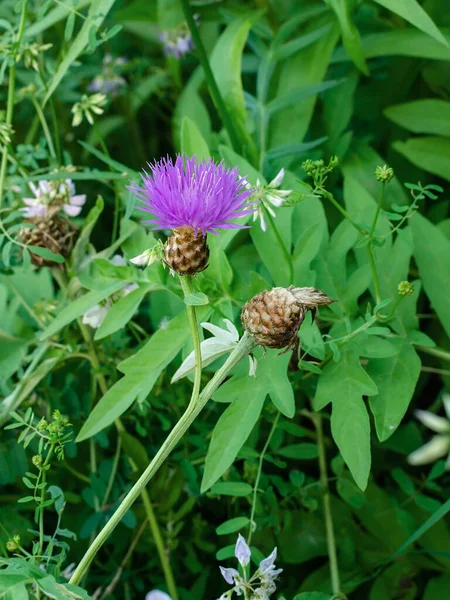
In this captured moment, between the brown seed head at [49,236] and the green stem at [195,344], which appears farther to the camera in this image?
the brown seed head at [49,236]

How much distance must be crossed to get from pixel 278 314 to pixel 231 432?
0.18m

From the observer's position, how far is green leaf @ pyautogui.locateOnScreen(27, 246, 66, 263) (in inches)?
37.4

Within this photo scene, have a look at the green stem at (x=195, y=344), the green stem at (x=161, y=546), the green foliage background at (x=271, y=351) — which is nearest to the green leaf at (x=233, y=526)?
the green foliage background at (x=271, y=351)

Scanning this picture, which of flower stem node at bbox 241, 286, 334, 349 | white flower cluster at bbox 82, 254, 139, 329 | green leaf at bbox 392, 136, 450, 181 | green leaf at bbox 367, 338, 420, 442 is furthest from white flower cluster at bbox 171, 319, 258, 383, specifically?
green leaf at bbox 392, 136, 450, 181

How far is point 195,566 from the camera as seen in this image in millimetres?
1078

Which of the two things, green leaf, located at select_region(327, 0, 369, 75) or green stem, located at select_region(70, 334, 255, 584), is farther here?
green leaf, located at select_region(327, 0, 369, 75)

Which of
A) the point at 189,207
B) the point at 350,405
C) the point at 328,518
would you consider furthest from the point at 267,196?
the point at 328,518

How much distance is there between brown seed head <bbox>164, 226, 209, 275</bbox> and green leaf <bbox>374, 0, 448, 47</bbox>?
17.2 inches

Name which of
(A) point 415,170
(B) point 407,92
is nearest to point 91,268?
(A) point 415,170

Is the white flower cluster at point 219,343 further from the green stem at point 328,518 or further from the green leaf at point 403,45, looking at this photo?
the green leaf at point 403,45

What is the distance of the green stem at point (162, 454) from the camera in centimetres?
66

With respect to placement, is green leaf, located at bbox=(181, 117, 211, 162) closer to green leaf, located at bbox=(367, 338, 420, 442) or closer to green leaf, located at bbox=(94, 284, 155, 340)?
green leaf, located at bbox=(94, 284, 155, 340)

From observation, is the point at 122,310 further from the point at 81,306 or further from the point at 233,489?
the point at 233,489

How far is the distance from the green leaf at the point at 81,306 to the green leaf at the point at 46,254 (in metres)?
0.06
